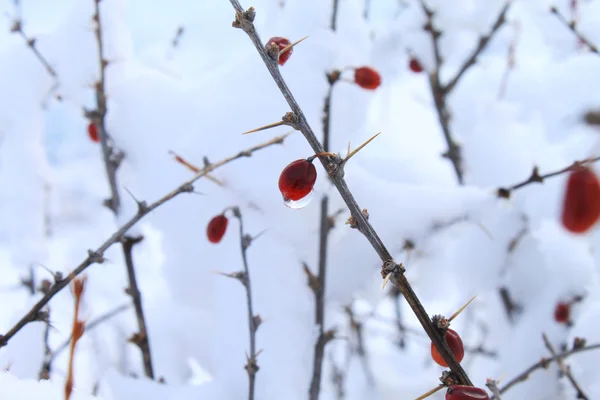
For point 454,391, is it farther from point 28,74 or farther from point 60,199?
point 60,199

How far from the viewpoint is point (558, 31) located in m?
1.97

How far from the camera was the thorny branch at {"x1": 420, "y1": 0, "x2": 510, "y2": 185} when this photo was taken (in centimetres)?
176

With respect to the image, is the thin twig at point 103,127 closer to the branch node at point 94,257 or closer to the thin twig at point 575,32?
the branch node at point 94,257

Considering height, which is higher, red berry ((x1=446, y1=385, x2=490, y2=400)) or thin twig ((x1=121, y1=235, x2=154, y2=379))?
thin twig ((x1=121, y1=235, x2=154, y2=379))

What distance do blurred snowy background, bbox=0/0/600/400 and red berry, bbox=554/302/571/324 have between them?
0.10 feet

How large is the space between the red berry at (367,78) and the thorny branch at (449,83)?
0.63m

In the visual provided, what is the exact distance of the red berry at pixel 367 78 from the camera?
1.19m

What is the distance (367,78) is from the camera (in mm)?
1187

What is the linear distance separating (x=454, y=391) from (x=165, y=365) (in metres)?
1.14

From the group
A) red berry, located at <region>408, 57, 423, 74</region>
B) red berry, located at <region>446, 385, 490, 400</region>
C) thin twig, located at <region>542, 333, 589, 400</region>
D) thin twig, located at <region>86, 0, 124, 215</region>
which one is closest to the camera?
red berry, located at <region>446, 385, 490, 400</region>

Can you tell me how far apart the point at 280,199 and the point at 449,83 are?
0.96m

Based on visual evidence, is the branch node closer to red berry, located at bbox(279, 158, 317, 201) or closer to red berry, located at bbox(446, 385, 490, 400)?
red berry, located at bbox(279, 158, 317, 201)

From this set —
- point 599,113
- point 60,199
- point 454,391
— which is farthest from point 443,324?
point 60,199

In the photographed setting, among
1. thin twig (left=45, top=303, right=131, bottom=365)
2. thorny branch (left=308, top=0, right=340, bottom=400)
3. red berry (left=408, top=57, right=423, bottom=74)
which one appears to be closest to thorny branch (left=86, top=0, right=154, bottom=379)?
thin twig (left=45, top=303, right=131, bottom=365)
